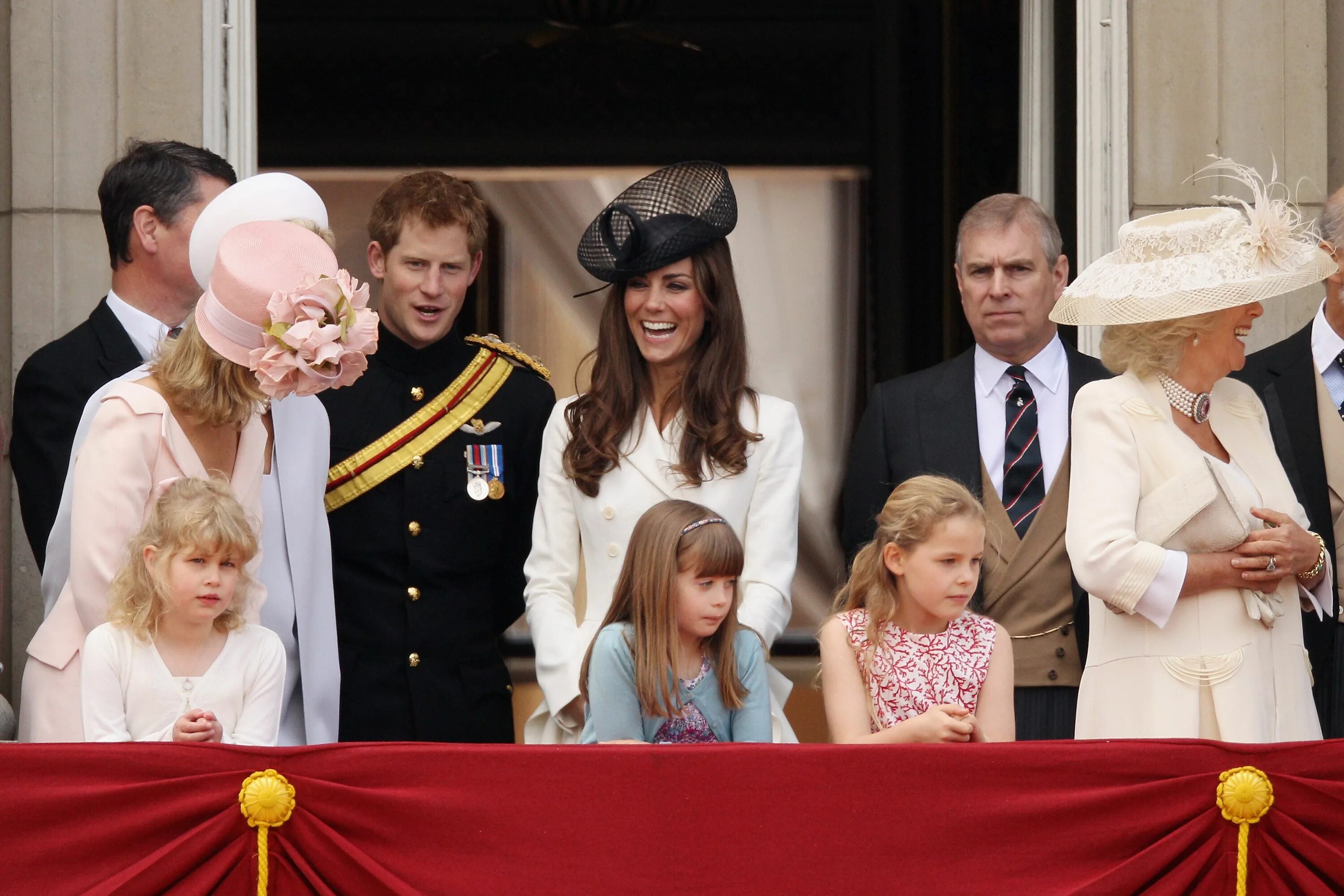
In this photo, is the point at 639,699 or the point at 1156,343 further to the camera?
the point at 1156,343

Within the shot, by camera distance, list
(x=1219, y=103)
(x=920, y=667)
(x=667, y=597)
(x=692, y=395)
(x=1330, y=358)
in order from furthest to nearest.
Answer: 1. (x=1219, y=103)
2. (x=1330, y=358)
3. (x=692, y=395)
4. (x=920, y=667)
5. (x=667, y=597)

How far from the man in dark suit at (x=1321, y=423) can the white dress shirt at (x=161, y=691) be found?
7.30ft

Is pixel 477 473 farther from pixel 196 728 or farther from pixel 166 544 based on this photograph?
pixel 196 728

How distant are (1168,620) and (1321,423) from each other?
3.21 feet

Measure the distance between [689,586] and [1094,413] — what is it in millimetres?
906

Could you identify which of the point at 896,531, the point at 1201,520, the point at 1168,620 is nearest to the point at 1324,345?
the point at 1201,520

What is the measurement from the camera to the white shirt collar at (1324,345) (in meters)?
4.50

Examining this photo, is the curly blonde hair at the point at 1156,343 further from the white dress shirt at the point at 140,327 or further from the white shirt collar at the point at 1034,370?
the white dress shirt at the point at 140,327

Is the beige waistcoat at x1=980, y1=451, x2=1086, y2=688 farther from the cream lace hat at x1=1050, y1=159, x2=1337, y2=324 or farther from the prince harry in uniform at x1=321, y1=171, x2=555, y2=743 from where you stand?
the prince harry in uniform at x1=321, y1=171, x2=555, y2=743

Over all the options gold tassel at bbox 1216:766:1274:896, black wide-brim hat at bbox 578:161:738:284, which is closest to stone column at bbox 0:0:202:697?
black wide-brim hat at bbox 578:161:738:284

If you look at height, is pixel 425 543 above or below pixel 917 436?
below

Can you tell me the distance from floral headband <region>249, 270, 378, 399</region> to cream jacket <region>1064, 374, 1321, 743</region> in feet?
4.82

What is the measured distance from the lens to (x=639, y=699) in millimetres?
3672

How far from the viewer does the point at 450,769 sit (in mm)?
3156
